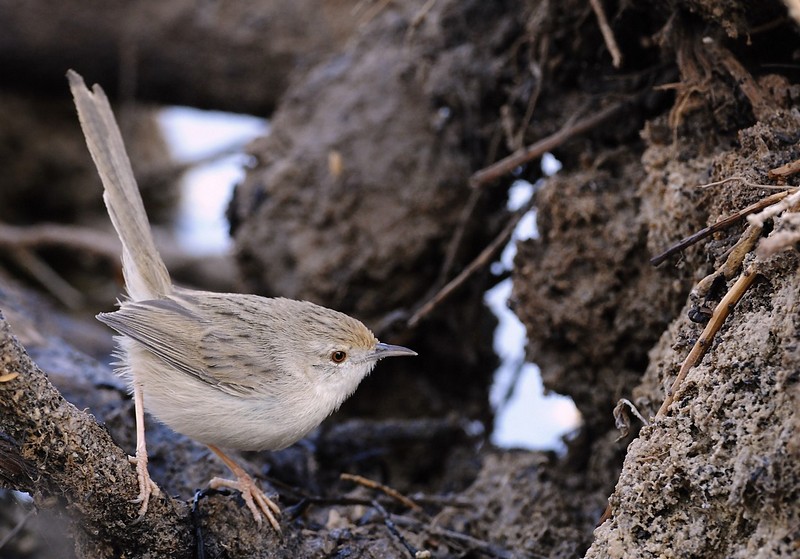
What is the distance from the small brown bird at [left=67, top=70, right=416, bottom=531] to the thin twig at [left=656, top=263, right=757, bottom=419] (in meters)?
1.42

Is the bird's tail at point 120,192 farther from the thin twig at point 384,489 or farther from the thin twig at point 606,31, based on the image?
the thin twig at point 606,31

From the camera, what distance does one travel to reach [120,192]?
14.1 feet

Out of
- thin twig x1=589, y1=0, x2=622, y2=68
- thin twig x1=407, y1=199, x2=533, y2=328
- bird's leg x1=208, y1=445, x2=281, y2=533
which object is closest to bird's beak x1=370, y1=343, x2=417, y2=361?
thin twig x1=407, y1=199, x2=533, y2=328

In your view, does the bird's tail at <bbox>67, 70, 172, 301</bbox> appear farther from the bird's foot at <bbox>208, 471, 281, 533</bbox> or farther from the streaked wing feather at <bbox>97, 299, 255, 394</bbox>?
the bird's foot at <bbox>208, 471, 281, 533</bbox>

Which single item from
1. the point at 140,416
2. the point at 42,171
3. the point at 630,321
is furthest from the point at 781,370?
the point at 42,171

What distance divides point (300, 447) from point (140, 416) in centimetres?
123

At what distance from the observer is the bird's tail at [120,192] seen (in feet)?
14.0

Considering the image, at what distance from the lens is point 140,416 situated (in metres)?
3.87

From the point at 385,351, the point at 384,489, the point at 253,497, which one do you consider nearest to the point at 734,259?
the point at 385,351

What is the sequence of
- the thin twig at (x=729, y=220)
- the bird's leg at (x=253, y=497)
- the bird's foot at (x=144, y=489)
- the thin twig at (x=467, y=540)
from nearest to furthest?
the thin twig at (x=729, y=220) → the bird's foot at (x=144, y=489) → the bird's leg at (x=253, y=497) → the thin twig at (x=467, y=540)

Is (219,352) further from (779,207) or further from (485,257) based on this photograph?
(779,207)

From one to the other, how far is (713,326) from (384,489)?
6.13 ft

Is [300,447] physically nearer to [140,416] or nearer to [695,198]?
[140,416]

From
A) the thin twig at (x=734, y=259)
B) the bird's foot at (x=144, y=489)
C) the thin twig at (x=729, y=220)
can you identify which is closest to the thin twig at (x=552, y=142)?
the thin twig at (x=729, y=220)
